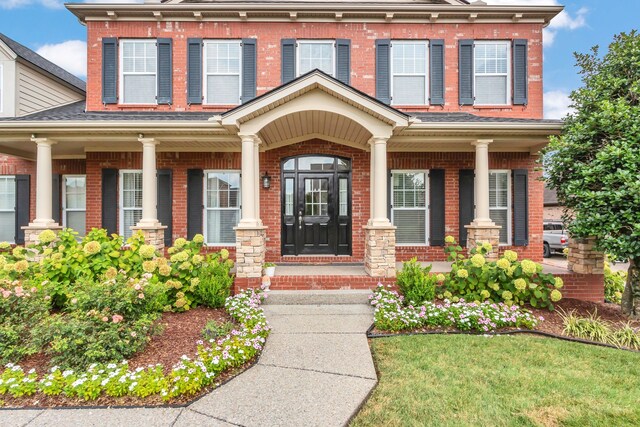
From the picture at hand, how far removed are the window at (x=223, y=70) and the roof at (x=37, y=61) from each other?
4.96m

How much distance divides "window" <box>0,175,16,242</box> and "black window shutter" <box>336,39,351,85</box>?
29.0 feet

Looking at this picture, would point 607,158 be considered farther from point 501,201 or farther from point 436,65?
point 436,65

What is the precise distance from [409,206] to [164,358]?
6.05 m

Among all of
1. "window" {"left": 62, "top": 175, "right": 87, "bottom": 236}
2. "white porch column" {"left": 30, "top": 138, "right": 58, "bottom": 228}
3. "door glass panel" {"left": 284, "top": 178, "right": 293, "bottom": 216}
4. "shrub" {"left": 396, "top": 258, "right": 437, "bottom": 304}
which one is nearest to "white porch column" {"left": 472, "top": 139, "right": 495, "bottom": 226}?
"shrub" {"left": 396, "top": 258, "right": 437, "bottom": 304}

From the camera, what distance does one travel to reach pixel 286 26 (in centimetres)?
790

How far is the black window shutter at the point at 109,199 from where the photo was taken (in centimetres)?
771

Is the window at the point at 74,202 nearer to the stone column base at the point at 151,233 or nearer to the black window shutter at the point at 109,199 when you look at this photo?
the black window shutter at the point at 109,199

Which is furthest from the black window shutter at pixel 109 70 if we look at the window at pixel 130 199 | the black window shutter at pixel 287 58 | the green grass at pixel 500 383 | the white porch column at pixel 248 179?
the green grass at pixel 500 383

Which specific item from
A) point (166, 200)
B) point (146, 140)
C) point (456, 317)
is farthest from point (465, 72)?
point (166, 200)

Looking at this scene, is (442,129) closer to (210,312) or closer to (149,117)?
(210,312)

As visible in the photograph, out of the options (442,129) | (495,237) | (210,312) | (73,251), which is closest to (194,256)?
(210,312)

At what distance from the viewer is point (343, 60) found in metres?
7.84

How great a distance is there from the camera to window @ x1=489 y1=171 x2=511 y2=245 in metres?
7.82

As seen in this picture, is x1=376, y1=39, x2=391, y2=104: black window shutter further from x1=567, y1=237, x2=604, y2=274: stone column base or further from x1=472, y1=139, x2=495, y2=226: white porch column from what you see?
x1=567, y1=237, x2=604, y2=274: stone column base
